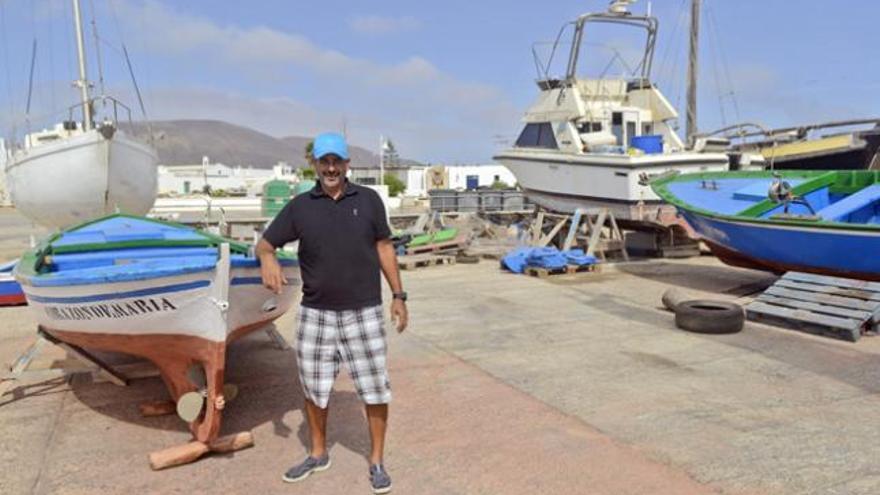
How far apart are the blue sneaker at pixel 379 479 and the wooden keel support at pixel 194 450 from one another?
1.01 m

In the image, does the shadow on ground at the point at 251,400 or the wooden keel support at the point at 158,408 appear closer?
the shadow on ground at the point at 251,400

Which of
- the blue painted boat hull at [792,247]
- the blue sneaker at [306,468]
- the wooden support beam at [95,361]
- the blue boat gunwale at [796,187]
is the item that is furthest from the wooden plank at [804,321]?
the wooden support beam at [95,361]

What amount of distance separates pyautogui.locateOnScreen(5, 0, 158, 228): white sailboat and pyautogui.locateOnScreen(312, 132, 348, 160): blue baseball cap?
6.76 meters

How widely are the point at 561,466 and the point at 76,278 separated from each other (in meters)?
3.16

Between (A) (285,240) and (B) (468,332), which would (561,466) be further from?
(B) (468,332)

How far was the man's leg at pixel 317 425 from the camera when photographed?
3799 mm

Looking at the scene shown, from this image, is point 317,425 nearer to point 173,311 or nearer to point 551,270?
point 173,311

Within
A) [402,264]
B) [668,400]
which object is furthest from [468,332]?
[402,264]

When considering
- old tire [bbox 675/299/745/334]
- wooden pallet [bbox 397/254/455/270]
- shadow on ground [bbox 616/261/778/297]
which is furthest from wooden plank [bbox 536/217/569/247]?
old tire [bbox 675/299/745/334]

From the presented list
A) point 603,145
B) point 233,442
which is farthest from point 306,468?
point 603,145

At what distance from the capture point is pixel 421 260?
13445 millimetres

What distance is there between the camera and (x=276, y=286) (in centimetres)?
370

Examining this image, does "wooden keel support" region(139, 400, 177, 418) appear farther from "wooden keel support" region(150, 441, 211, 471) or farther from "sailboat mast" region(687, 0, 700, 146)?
"sailboat mast" region(687, 0, 700, 146)

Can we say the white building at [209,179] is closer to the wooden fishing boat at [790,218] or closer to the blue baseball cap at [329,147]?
the wooden fishing boat at [790,218]
